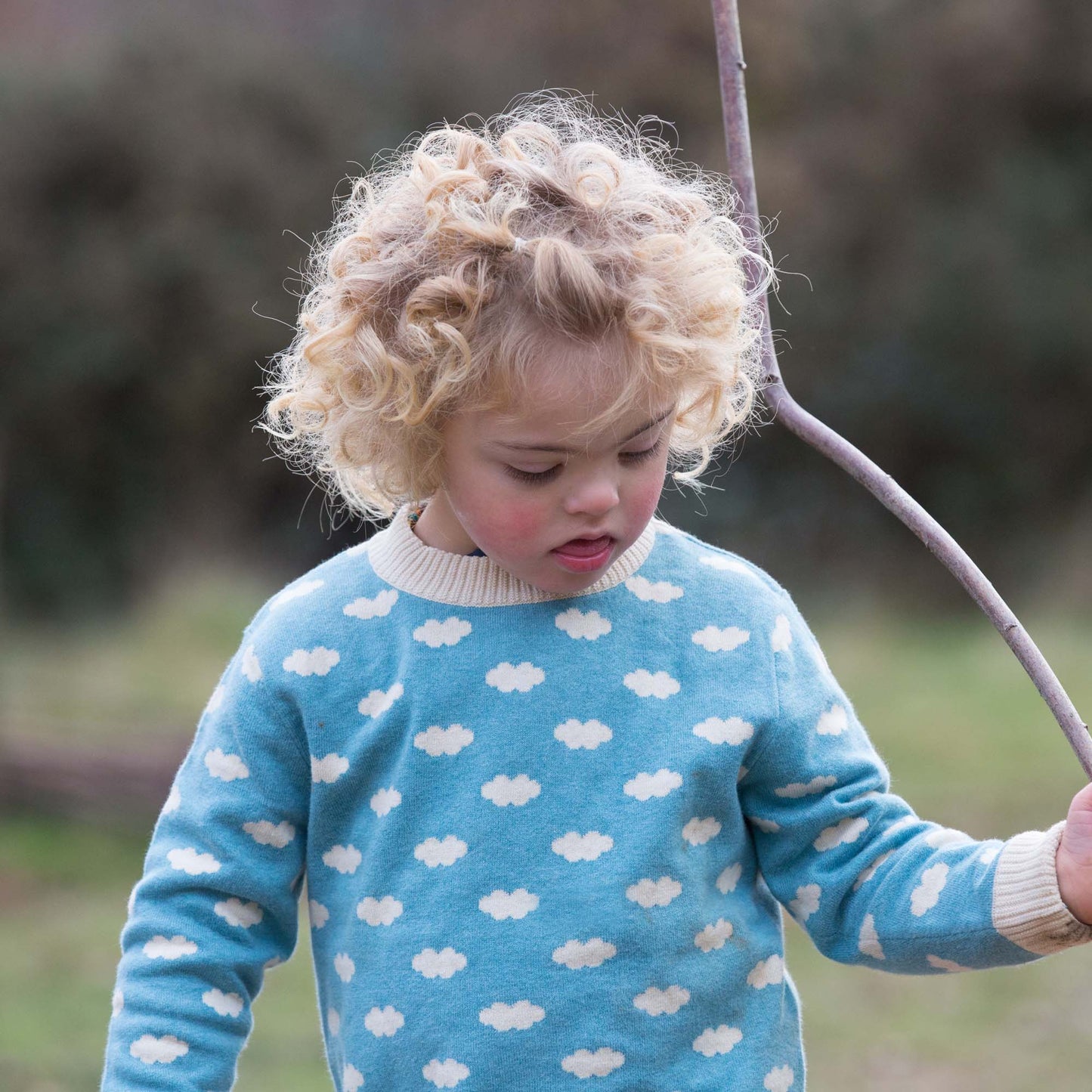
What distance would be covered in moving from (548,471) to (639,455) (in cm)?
8

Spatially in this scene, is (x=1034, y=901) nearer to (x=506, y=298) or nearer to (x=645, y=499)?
(x=645, y=499)

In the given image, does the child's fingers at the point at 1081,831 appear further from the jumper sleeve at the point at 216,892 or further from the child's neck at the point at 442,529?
the jumper sleeve at the point at 216,892

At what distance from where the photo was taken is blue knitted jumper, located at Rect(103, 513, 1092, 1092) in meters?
1.39

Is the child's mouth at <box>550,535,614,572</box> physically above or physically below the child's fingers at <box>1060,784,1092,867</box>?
above

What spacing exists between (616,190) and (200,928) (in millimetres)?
812

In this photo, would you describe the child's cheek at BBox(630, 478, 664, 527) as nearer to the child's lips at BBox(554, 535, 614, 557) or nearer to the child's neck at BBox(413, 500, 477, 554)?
the child's lips at BBox(554, 535, 614, 557)

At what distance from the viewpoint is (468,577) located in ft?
4.88

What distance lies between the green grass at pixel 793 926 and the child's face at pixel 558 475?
111 inches

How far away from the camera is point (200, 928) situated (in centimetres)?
145

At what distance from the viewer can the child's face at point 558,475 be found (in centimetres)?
133

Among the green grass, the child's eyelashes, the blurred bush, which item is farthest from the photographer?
the blurred bush

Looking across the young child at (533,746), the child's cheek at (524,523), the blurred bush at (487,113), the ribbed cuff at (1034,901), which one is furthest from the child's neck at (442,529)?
the blurred bush at (487,113)

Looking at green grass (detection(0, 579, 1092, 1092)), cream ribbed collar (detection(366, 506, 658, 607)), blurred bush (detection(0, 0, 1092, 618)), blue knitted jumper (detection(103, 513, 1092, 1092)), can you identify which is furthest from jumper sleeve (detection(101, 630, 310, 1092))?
blurred bush (detection(0, 0, 1092, 618))

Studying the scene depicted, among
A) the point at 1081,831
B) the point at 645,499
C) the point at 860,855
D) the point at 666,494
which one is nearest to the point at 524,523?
the point at 645,499
